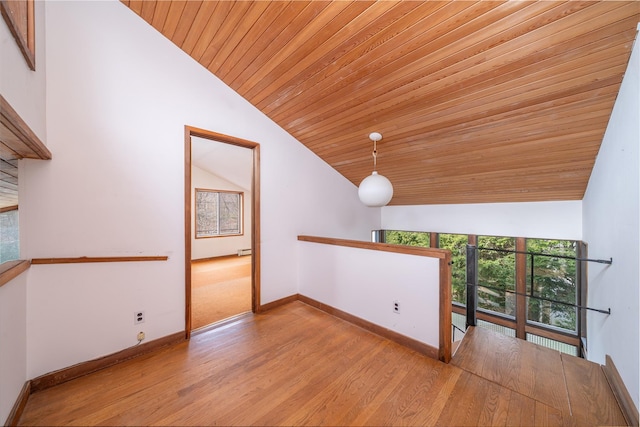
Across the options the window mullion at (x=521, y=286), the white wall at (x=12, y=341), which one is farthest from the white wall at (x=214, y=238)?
the window mullion at (x=521, y=286)

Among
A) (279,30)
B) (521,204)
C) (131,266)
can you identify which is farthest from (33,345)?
(521,204)

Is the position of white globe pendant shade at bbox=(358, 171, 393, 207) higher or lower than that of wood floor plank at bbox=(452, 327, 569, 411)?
higher

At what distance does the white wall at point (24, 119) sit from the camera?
1136 millimetres

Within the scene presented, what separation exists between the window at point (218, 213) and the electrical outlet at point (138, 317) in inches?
162

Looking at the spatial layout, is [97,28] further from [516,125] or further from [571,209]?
[571,209]

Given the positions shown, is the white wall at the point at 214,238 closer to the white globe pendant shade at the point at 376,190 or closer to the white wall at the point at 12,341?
the white wall at the point at 12,341

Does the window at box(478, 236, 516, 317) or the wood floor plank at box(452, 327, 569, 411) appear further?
the window at box(478, 236, 516, 317)

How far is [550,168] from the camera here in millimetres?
2504

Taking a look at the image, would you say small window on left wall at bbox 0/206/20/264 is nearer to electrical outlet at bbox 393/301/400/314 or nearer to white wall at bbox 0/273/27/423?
white wall at bbox 0/273/27/423

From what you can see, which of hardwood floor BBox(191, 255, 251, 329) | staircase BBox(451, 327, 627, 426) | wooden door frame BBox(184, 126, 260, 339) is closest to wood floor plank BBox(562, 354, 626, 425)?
staircase BBox(451, 327, 627, 426)

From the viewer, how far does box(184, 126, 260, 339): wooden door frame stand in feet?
7.32

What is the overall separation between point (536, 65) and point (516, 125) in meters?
0.61

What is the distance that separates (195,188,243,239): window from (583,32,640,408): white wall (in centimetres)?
656

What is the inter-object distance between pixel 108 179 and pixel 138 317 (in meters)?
1.16
